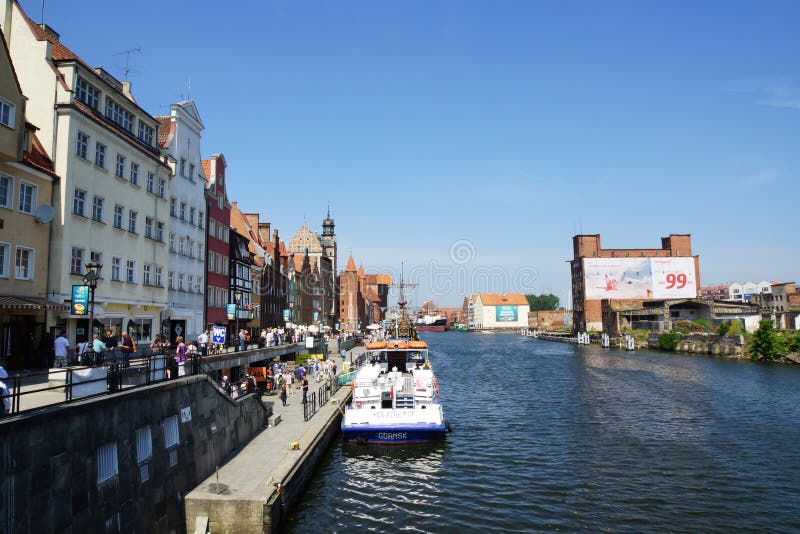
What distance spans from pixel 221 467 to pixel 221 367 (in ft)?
53.4

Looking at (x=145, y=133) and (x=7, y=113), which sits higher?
(x=145, y=133)

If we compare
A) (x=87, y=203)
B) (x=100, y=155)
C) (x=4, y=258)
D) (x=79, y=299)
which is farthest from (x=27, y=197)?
(x=79, y=299)

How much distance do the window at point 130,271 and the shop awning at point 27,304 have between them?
6686mm

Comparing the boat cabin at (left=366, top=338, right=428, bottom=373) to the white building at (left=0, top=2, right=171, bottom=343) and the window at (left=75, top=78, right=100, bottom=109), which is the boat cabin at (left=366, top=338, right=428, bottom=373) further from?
the window at (left=75, top=78, right=100, bottom=109)

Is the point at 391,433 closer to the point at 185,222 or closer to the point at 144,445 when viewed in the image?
the point at 144,445

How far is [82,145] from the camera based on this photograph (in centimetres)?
2808

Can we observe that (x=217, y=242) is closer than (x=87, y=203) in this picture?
No

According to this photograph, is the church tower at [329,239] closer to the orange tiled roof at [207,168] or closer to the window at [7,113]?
the orange tiled roof at [207,168]

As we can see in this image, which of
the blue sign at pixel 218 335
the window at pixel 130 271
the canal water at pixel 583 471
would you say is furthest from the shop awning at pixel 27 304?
the canal water at pixel 583 471

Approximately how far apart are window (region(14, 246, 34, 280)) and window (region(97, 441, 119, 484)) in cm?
1447

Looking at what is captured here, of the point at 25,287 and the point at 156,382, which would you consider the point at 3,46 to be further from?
the point at 156,382

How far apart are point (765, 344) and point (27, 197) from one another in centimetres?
8655

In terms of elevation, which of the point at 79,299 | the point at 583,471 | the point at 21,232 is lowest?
the point at 583,471

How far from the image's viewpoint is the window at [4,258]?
22.8 m
